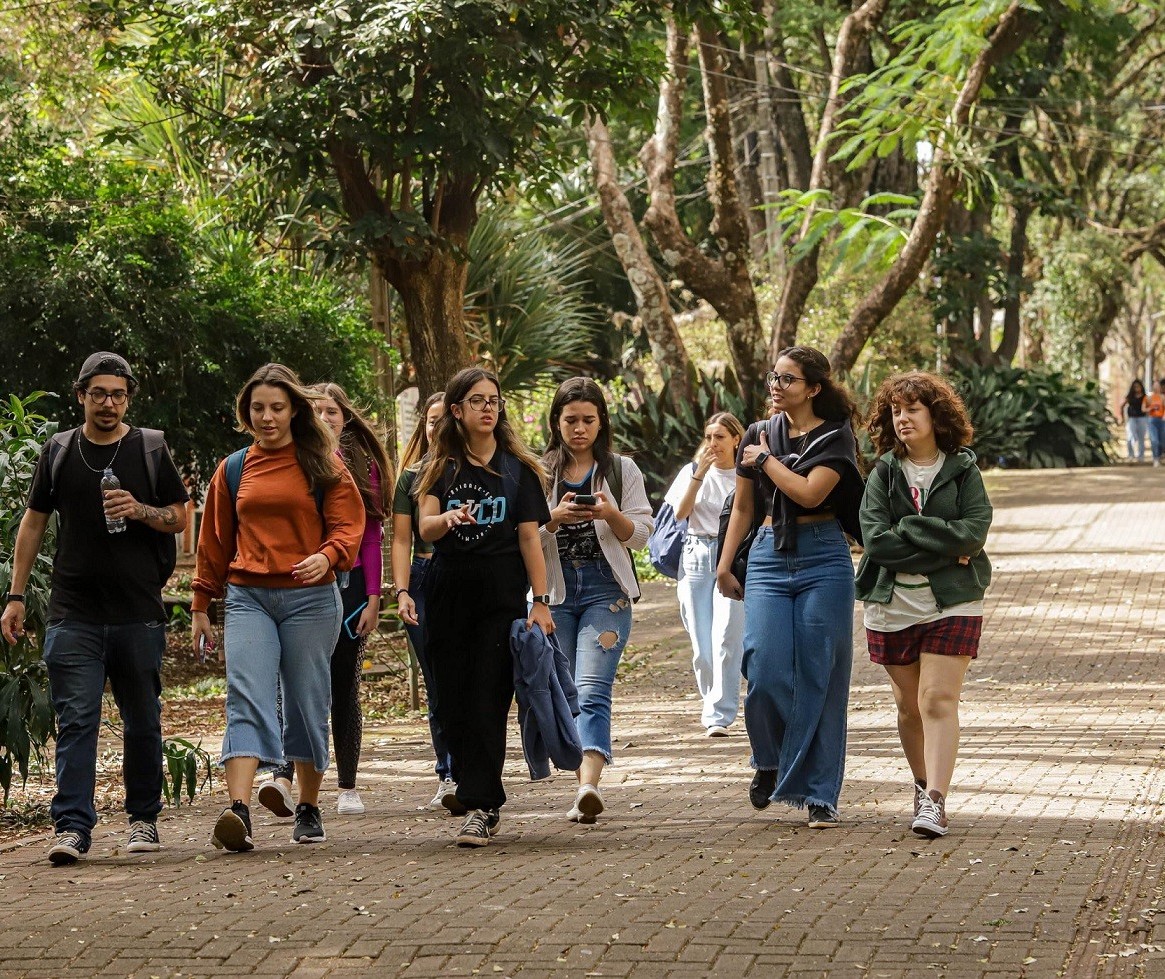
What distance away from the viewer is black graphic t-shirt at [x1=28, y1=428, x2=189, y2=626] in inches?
260

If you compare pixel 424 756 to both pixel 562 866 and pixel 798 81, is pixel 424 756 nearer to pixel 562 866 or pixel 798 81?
pixel 562 866

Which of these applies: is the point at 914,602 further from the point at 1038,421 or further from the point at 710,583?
the point at 1038,421

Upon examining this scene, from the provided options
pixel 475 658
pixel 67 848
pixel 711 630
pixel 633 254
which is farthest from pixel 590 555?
pixel 633 254

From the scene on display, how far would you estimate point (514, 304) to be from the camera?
2158 centimetres

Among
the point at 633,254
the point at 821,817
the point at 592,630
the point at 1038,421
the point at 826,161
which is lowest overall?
the point at 821,817

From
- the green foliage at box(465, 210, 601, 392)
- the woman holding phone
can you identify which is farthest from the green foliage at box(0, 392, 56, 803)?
the green foliage at box(465, 210, 601, 392)

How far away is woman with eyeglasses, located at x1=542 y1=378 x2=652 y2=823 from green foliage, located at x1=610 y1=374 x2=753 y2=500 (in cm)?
1545

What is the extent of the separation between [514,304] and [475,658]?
15.1 meters

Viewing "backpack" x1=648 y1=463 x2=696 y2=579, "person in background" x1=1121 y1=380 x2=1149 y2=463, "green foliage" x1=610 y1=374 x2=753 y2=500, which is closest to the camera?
"backpack" x1=648 y1=463 x2=696 y2=579

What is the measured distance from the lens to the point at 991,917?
5.22 meters

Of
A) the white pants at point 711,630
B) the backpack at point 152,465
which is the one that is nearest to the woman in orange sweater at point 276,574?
the backpack at point 152,465

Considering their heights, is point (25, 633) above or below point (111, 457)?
below

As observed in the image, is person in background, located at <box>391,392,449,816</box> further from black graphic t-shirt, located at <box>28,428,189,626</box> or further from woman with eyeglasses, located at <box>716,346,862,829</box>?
woman with eyeglasses, located at <box>716,346,862,829</box>

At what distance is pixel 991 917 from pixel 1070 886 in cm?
58
